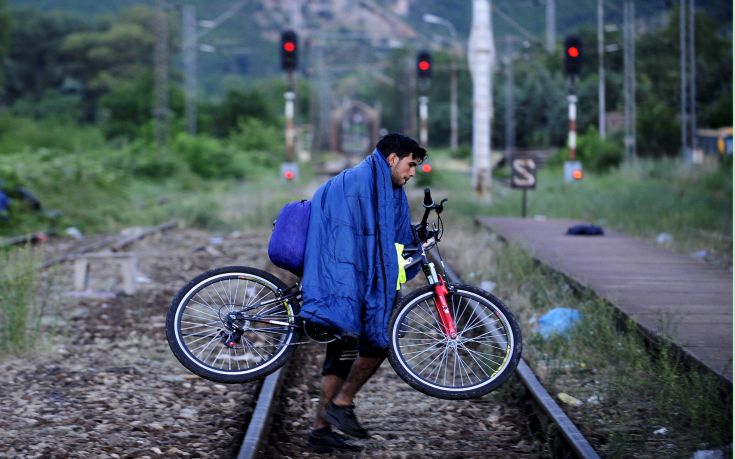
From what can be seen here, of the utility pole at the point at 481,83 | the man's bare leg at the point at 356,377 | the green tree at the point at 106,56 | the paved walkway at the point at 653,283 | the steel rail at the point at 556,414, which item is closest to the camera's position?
the steel rail at the point at 556,414

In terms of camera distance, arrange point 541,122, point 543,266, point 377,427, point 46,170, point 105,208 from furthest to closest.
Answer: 1. point 541,122
2. point 46,170
3. point 105,208
4. point 543,266
5. point 377,427

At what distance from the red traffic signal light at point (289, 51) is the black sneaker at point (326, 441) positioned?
20.8 metres

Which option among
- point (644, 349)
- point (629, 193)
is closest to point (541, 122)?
point (629, 193)

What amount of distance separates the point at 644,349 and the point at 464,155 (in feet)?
174

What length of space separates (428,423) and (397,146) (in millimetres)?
1978

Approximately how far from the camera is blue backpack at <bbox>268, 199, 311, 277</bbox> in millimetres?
5543

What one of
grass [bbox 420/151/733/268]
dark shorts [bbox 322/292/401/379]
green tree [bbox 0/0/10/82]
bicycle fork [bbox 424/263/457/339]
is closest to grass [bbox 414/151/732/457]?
grass [bbox 420/151/733/268]

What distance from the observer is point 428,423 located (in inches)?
265

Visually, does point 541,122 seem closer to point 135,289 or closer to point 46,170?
point 46,170

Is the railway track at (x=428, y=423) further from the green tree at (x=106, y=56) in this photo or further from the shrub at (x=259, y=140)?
the green tree at (x=106, y=56)

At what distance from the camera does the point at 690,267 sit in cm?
1226

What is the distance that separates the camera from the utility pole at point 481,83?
2439 centimetres

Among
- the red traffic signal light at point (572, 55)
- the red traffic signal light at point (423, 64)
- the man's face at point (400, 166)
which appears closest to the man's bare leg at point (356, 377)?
the man's face at point (400, 166)

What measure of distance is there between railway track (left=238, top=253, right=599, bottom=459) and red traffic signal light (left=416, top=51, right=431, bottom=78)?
23.1 m
